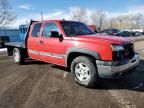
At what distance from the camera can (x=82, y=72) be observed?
599cm

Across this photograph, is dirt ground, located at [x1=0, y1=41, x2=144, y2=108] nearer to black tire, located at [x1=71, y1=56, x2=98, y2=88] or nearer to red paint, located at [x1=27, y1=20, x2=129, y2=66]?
black tire, located at [x1=71, y1=56, x2=98, y2=88]

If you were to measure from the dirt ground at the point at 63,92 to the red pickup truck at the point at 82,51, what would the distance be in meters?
0.45

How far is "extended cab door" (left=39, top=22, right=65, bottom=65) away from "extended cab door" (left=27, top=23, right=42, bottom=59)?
29 cm

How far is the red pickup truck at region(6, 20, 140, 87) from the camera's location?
17.7 ft

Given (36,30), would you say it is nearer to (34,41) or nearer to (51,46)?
(34,41)

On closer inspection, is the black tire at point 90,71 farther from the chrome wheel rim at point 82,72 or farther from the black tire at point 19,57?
the black tire at point 19,57

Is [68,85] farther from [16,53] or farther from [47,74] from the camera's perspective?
[16,53]

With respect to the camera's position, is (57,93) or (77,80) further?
(77,80)

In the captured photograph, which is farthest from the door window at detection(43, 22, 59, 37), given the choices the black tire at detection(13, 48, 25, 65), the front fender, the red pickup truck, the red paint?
the black tire at detection(13, 48, 25, 65)

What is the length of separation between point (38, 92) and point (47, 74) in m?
1.98

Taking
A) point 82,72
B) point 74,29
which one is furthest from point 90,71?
point 74,29

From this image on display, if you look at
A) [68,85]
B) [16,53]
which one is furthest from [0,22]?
[68,85]

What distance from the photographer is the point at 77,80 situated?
6098mm

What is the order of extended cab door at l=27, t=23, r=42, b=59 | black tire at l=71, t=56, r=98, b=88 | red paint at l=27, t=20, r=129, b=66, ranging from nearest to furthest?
red paint at l=27, t=20, r=129, b=66 → black tire at l=71, t=56, r=98, b=88 → extended cab door at l=27, t=23, r=42, b=59
